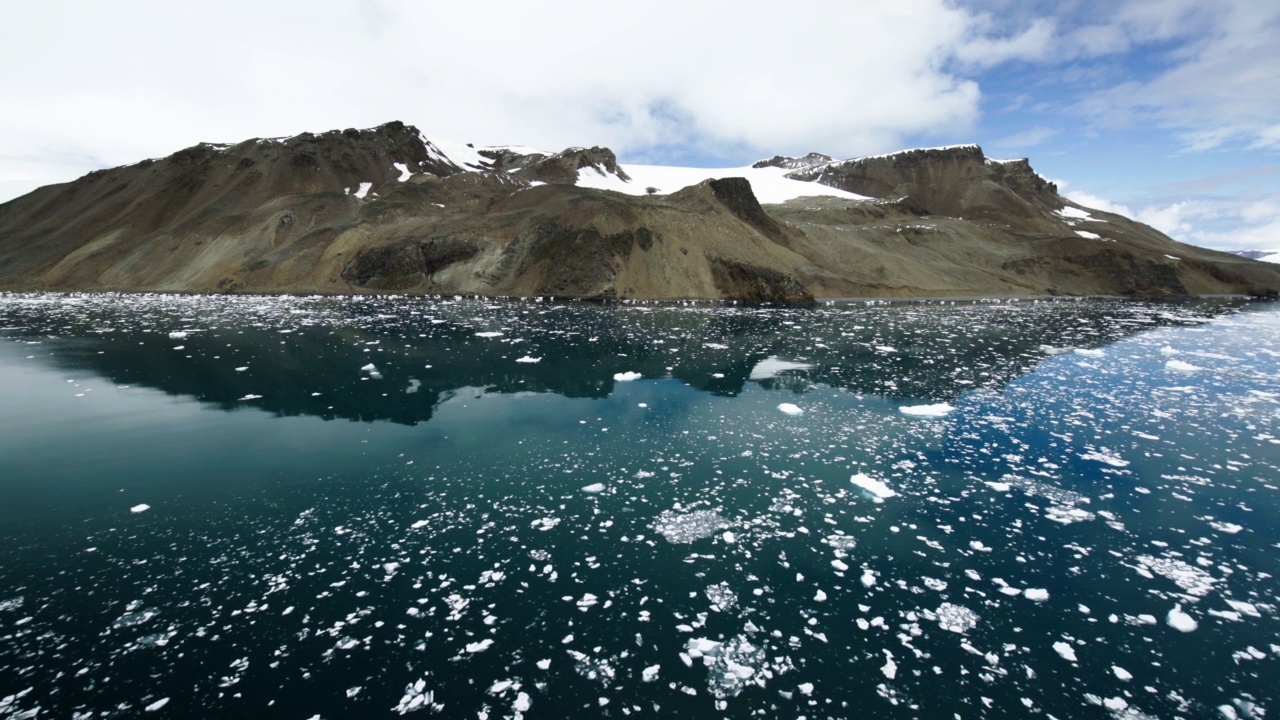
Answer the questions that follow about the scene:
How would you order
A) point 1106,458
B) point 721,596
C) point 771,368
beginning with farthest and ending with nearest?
point 771,368
point 1106,458
point 721,596

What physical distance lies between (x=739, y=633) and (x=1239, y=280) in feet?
423

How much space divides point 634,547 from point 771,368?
15201 mm

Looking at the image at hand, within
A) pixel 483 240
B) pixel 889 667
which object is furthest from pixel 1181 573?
pixel 483 240

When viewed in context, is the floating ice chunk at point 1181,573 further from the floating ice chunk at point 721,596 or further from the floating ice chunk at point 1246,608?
the floating ice chunk at point 721,596

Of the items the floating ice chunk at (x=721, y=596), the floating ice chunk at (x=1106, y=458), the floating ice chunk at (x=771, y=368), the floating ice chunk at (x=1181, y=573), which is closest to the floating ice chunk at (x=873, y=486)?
the floating ice chunk at (x=1181, y=573)

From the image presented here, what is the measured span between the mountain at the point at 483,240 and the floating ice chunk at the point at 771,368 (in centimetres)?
3649

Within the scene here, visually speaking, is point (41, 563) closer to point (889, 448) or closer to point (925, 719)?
point (925, 719)

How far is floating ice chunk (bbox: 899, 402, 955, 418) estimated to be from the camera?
52.1 feet

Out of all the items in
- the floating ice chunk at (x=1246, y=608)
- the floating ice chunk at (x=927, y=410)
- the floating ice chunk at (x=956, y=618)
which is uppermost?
the floating ice chunk at (x=927, y=410)

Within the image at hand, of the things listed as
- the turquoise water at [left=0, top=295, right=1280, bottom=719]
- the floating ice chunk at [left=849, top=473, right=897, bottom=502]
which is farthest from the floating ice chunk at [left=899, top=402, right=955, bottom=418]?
the floating ice chunk at [left=849, top=473, right=897, bottom=502]

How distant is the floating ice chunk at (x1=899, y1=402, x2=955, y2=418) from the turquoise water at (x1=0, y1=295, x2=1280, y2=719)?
0.25 meters

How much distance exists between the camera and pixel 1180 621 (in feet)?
22.9

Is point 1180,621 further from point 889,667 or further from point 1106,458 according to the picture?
point 1106,458

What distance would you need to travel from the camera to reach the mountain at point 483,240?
207 feet
